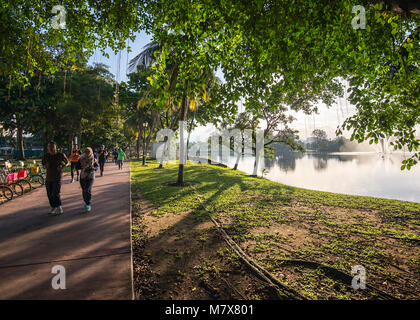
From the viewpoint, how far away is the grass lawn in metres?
3.04

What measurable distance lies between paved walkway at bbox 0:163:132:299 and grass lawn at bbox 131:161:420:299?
14.0 inches

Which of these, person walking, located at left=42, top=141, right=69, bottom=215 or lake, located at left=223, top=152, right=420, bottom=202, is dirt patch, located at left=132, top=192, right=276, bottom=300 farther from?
lake, located at left=223, top=152, right=420, bottom=202

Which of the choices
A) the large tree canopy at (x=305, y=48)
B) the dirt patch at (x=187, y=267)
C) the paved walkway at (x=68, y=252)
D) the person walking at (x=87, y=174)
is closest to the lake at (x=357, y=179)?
the large tree canopy at (x=305, y=48)

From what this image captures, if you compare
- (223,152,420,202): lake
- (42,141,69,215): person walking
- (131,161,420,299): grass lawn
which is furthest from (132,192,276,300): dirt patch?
(223,152,420,202): lake

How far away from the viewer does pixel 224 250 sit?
420cm

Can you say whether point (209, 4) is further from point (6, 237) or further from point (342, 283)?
point (6, 237)

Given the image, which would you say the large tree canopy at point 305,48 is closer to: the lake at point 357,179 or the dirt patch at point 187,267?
the lake at point 357,179

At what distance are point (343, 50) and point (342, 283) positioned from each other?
3736mm

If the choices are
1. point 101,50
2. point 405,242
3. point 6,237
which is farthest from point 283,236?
point 101,50

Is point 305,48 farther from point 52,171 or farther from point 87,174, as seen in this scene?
point 52,171

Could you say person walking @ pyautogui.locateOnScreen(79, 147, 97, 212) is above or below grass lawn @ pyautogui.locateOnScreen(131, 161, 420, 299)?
above

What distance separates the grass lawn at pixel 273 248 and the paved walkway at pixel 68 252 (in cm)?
35

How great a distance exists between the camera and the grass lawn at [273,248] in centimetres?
304

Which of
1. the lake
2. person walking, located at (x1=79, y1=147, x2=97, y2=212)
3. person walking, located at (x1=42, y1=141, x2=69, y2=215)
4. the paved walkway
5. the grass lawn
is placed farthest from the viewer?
the lake
